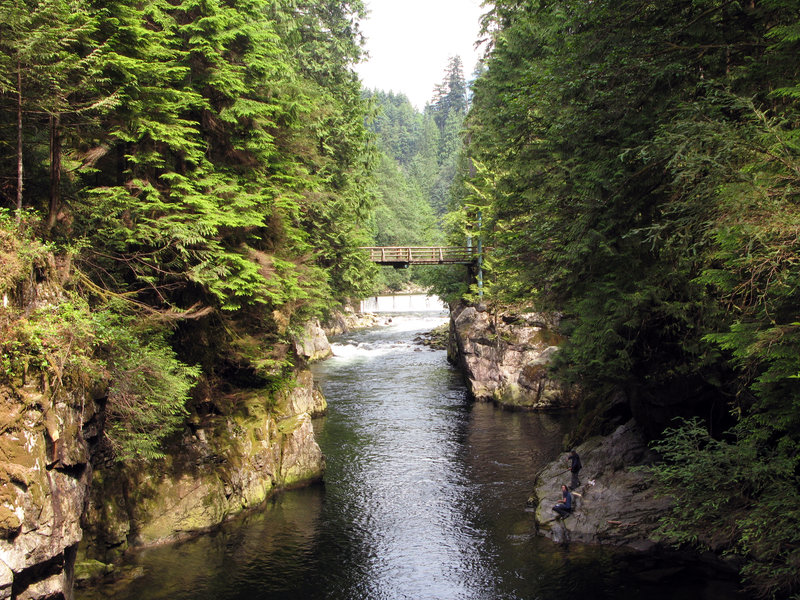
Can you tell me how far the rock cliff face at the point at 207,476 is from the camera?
12.9 m

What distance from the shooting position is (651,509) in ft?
43.2

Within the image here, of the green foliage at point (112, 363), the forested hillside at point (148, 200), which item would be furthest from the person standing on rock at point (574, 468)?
the green foliage at point (112, 363)

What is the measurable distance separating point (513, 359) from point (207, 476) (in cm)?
1646

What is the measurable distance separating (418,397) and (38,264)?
19328mm

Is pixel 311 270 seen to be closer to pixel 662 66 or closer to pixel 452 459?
pixel 452 459

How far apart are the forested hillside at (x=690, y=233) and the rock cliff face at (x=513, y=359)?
34.7ft

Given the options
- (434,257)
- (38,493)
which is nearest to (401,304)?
(434,257)

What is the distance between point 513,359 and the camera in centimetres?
2744

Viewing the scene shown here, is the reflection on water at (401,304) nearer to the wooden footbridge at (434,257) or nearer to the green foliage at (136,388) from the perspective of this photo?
the wooden footbridge at (434,257)

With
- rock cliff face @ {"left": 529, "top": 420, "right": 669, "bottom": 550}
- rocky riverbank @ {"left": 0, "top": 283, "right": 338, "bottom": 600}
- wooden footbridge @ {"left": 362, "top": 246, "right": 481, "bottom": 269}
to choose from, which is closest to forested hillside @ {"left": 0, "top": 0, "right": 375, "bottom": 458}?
rocky riverbank @ {"left": 0, "top": 283, "right": 338, "bottom": 600}

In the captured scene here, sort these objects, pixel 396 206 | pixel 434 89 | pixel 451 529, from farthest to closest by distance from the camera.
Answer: pixel 434 89 < pixel 396 206 < pixel 451 529

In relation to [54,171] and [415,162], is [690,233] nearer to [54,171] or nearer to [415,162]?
[54,171]

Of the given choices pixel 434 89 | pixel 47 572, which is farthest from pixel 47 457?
pixel 434 89

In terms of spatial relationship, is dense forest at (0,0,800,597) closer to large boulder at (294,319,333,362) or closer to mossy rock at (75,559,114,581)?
mossy rock at (75,559,114,581)
